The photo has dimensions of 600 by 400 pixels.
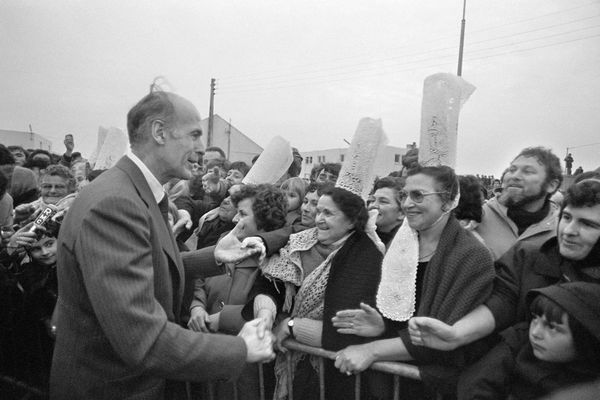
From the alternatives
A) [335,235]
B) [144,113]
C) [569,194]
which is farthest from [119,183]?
[569,194]

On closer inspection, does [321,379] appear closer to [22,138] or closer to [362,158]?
[362,158]

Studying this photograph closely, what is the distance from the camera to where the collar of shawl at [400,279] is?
2.47 meters

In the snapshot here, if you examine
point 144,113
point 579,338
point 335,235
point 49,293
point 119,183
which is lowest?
point 49,293

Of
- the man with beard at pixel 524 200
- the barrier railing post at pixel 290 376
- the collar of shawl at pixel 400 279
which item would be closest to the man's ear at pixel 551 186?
the man with beard at pixel 524 200

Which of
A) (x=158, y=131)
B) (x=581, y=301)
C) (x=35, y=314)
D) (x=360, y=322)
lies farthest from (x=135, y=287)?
(x=35, y=314)

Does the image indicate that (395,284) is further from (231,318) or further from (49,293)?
(49,293)

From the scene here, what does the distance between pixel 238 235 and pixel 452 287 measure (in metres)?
1.64

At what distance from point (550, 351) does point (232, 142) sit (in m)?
28.9

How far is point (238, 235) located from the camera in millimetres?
3332

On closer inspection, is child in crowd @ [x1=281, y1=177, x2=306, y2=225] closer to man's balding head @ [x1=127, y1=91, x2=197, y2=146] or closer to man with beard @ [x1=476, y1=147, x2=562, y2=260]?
man with beard @ [x1=476, y1=147, x2=562, y2=260]

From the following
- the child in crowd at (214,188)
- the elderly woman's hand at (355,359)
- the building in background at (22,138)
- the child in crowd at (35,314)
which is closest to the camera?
the elderly woman's hand at (355,359)

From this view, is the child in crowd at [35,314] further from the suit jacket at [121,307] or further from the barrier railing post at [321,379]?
the barrier railing post at [321,379]

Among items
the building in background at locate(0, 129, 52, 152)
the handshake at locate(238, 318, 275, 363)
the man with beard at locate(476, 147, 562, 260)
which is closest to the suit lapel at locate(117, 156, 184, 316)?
the handshake at locate(238, 318, 275, 363)

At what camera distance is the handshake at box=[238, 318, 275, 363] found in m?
1.78
